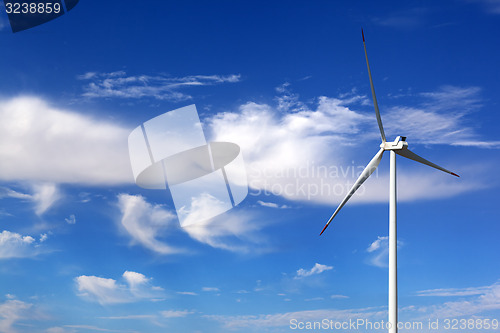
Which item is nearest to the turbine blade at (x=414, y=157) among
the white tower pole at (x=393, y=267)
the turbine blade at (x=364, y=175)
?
the turbine blade at (x=364, y=175)

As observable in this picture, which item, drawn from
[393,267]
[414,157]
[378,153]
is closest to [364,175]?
[378,153]

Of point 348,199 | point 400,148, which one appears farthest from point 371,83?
point 348,199

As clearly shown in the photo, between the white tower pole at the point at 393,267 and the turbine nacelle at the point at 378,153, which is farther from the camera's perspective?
the turbine nacelle at the point at 378,153

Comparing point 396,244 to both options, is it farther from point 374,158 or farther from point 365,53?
point 365,53

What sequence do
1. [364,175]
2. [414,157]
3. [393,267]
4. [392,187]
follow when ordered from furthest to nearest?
[414,157], [364,175], [392,187], [393,267]

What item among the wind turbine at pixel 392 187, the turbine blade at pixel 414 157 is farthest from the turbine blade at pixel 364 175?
the turbine blade at pixel 414 157

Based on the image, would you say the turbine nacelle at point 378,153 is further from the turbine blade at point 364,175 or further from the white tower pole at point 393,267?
the white tower pole at point 393,267

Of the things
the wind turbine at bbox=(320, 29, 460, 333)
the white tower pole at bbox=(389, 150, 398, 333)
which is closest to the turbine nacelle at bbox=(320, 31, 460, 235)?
the wind turbine at bbox=(320, 29, 460, 333)

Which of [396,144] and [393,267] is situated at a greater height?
[396,144]

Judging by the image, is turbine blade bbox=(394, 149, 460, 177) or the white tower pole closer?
the white tower pole

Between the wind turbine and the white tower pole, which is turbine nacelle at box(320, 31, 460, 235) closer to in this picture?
the wind turbine

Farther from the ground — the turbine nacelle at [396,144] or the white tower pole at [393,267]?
the turbine nacelle at [396,144]

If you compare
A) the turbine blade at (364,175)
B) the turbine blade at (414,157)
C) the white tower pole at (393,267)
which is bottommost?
the white tower pole at (393,267)

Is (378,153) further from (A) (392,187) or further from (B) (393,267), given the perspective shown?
(B) (393,267)
